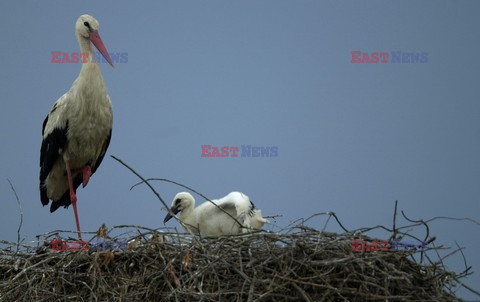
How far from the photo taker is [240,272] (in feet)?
11.5

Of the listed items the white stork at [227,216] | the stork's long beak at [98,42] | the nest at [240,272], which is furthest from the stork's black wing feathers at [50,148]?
the nest at [240,272]

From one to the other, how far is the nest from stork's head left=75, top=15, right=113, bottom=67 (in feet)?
8.21

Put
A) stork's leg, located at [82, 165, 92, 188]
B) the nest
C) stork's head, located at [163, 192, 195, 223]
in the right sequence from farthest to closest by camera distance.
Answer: stork's leg, located at [82, 165, 92, 188]
stork's head, located at [163, 192, 195, 223]
the nest

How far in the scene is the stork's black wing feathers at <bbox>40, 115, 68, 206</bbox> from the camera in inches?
240

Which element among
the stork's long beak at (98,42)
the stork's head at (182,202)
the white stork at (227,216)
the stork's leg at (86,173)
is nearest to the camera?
the white stork at (227,216)

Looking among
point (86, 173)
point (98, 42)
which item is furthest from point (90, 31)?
point (86, 173)

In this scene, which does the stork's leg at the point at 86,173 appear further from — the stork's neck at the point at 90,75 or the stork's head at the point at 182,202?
the stork's head at the point at 182,202

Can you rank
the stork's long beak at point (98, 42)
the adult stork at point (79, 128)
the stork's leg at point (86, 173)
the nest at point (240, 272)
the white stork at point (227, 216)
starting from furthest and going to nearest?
the stork's leg at point (86, 173) → the stork's long beak at point (98, 42) → the adult stork at point (79, 128) → the white stork at point (227, 216) → the nest at point (240, 272)

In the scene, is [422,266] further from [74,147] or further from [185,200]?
[74,147]

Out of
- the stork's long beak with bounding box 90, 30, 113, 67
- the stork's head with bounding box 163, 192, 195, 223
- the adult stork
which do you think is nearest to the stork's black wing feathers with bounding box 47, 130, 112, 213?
the adult stork

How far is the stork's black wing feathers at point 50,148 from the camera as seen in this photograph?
6086 millimetres

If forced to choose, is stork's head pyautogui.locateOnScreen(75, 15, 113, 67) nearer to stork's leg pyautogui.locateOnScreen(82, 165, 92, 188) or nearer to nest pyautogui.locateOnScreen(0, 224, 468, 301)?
stork's leg pyautogui.locateOnScreen(82, 165, 92, 188)

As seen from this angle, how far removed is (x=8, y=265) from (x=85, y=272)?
69 centimetres

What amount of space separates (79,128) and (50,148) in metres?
0.34
